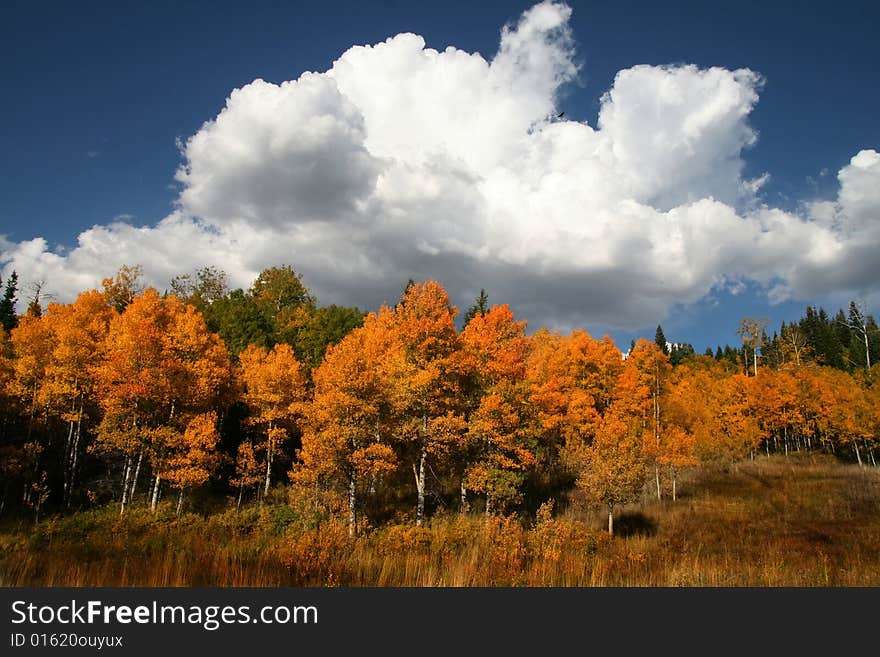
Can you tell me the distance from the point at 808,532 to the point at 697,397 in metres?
28.0

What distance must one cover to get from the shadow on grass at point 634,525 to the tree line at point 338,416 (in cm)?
158

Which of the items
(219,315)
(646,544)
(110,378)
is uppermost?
(219,315)

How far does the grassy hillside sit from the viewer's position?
8.24m

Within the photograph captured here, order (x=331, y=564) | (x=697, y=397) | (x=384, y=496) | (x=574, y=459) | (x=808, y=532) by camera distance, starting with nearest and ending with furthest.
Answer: (x=331, y=564) → (x=808, y=532) → (x=384, y=496) → (x=574, y=459) → (x=697, y=397)

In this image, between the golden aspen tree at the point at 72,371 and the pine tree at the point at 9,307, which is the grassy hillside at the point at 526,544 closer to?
the golden aspen tree at the point at 72,371

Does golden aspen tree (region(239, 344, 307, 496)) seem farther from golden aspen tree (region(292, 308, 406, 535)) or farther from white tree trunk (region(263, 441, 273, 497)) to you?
golden aspen tree (region(292, 308, 406, 535))

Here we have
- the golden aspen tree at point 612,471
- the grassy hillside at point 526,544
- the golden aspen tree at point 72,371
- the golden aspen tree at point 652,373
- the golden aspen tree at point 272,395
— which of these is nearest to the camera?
the grassy hillside at point 526,544

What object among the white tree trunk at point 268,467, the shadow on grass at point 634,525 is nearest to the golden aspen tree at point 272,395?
the white tree trunk at point 268,467

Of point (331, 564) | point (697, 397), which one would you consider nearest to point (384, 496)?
point (331, 564)

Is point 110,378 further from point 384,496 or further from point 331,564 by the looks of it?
point 331,564

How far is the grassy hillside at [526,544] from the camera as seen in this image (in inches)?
324

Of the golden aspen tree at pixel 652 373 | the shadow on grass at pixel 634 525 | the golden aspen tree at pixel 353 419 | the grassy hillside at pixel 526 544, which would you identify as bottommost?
the shadow on grass at pixel 634 525

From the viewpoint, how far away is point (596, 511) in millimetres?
38500

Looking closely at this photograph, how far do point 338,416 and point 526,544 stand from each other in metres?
17.7
